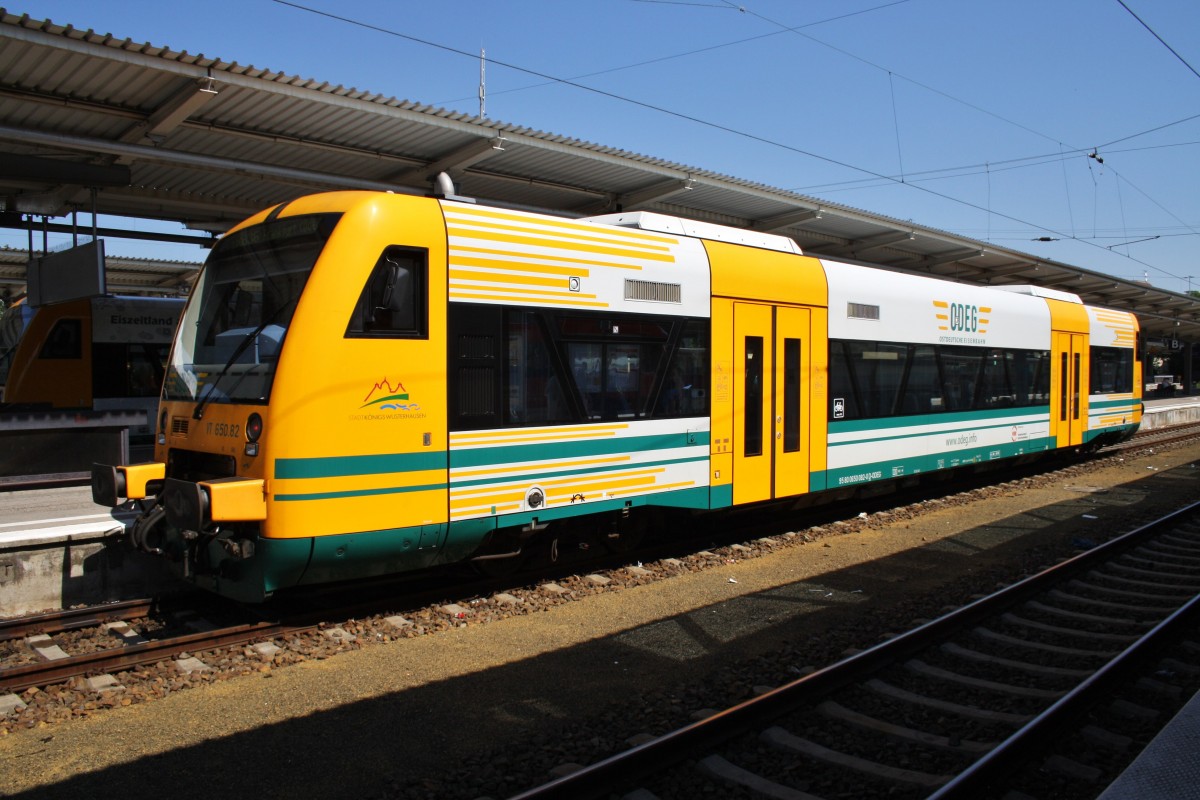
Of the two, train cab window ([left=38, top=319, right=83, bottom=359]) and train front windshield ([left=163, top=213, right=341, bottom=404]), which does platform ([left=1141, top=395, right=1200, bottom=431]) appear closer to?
train front windshield ([left=163, top=213, right=341, bottom=404])

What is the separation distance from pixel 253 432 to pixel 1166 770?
5.45m

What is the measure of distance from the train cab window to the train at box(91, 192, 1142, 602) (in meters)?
11.7

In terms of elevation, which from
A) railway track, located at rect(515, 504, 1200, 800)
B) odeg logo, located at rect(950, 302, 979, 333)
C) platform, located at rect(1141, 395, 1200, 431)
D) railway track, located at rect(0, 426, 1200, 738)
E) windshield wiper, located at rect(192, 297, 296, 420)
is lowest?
railway track, located at rect(515, 504, 1200, 800)

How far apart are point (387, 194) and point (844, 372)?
6.16 m

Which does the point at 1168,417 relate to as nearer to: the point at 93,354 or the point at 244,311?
the point at 244,311

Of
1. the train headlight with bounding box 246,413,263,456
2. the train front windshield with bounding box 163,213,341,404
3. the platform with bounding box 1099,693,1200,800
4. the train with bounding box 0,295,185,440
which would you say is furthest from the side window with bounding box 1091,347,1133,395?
the train with bounding box 0,295,185,440

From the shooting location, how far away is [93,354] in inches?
683

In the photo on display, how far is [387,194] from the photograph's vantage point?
6.46 meters

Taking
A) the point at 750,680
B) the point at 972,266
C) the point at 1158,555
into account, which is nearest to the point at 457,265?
the point at 750,680

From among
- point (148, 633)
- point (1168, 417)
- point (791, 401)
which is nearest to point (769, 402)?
point (791, 401)

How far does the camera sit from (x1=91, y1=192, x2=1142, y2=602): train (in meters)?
6.00

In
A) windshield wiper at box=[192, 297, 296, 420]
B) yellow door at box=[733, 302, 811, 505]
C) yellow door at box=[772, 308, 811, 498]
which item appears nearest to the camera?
windshield wiper at box=[192, 297, 296, 420]

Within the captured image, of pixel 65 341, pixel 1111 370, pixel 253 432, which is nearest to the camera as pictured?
pixel 253 432

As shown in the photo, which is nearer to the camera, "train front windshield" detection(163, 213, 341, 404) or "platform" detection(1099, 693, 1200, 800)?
"platform" detection(1099, 693, 1200, 800)
